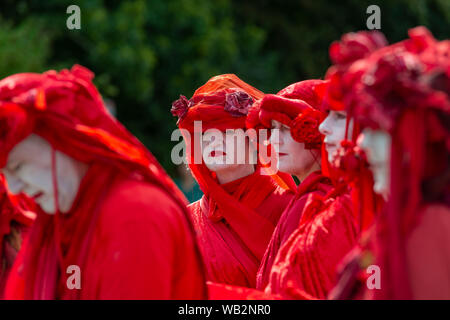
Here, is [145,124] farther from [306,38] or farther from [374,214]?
[374,214]

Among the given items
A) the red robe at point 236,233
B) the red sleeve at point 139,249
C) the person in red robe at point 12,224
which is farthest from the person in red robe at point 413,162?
the red robe at point 236,233

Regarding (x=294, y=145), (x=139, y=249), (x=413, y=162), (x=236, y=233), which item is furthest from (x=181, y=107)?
(x=413, y=162)

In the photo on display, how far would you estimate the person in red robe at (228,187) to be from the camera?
6387 mm

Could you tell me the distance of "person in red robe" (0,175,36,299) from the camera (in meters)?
4.90

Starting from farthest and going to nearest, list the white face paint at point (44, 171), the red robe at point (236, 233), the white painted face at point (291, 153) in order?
the red robe at point (236, 233), the white painted face at point (291, 153), the white face paint at point (44, 171)

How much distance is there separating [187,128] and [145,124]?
1314cm

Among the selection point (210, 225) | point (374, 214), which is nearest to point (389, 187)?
point (374, 214)

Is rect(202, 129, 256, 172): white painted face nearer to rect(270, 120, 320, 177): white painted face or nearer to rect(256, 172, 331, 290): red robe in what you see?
rect(270, 120, 320, 177): white painted face

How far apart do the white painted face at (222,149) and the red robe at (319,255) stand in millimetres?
1598

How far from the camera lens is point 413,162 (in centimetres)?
336

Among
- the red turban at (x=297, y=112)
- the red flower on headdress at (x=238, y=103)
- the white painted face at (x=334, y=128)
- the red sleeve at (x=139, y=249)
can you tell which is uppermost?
the red flower on headdress at (x=238, y=103)

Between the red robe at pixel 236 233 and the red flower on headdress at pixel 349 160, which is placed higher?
the red robe at pixel 236 233

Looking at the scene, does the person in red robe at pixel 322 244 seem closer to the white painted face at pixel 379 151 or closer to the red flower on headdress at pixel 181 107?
the white painted face at pixel 379 151

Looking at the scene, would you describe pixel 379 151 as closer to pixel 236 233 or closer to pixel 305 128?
pixel 305 128
